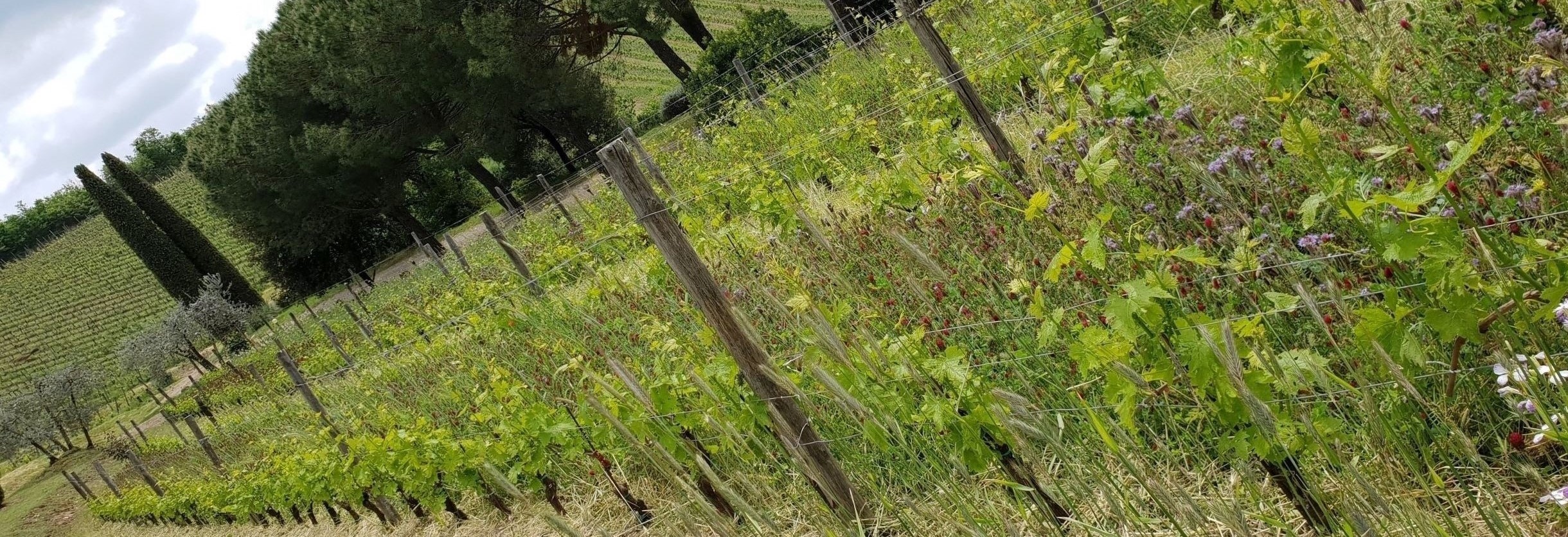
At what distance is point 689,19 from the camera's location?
19.6 m

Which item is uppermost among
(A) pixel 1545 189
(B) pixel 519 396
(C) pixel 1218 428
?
(B) pixel 519 396

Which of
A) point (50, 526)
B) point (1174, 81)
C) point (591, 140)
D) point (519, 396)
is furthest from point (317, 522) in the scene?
point (591, 140)

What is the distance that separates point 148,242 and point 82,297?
1413 centimetres

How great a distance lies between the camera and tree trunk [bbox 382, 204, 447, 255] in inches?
1019

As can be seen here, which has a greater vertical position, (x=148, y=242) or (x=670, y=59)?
(x=148, y=242)

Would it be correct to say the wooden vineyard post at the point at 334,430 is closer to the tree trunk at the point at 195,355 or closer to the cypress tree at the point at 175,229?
the tree trunk at the point at 195,355

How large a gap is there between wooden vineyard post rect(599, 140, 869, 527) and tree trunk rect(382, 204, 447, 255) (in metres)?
23.9

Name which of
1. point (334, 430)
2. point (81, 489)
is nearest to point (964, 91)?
point (334, 430)

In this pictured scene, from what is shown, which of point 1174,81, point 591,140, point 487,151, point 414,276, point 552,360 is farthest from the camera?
point 591,140

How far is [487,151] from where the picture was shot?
2245 centimetres

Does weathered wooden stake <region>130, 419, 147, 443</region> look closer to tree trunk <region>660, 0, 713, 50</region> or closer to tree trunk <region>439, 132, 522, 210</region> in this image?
tree trunk <region>439, 132, 522, 210</region>

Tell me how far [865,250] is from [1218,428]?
204cm

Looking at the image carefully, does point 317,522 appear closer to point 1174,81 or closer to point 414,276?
point 1174,81

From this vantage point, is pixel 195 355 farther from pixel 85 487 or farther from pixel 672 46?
pixel 672 46
